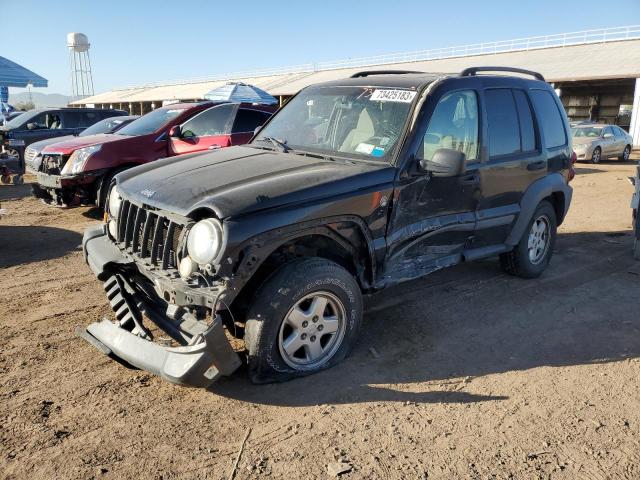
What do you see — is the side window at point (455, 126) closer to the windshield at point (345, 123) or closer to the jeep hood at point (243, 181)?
the windshield at point (345, 123)

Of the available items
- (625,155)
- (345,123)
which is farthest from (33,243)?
(625,155)

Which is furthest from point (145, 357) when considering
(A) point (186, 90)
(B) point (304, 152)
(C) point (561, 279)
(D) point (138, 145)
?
(A) point (186, 90)

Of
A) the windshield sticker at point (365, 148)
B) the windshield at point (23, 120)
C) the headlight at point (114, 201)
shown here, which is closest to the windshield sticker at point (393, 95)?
the windshield sticker at point (365, 148)

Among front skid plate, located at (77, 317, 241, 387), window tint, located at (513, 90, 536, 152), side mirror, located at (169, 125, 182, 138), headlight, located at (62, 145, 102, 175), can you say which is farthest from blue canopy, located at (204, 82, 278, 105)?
front skid plate, located at (77, 317, 241, 387)

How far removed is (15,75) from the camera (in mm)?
22203

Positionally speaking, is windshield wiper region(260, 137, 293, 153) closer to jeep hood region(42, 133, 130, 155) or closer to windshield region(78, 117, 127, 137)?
jeep hood region(42, 133, 130, 155)

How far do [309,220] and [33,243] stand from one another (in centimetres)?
509

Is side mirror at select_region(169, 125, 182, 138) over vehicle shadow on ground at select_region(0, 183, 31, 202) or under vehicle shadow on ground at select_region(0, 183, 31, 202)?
over

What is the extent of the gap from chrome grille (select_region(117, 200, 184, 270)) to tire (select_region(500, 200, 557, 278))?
360cm

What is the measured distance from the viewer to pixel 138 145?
27.0ft

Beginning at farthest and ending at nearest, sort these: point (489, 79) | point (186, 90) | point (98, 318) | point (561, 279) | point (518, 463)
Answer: point (186, 90) < point (561, 279) < point (489, 79) < point (98, 318) < point (518, 463)

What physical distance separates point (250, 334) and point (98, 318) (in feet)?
6.28

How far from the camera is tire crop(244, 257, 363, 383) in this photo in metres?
3.19

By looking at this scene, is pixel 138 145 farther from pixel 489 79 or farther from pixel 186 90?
pixel 186 90
